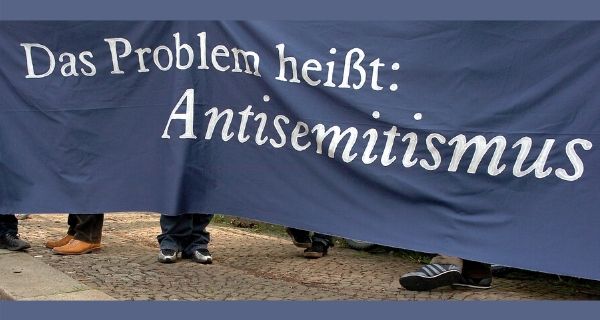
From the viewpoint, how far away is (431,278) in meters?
5.07

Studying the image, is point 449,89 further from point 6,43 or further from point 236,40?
point 6,43

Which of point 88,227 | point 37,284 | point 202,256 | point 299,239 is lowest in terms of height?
point 37,284

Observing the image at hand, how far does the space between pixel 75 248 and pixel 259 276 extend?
1639 mm

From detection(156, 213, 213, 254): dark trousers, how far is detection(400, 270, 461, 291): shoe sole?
1776 millimetres

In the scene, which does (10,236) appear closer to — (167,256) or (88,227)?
(88,227)

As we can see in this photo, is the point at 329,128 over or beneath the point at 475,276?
over

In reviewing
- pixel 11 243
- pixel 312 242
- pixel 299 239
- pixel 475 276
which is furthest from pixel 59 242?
pixel 475 276

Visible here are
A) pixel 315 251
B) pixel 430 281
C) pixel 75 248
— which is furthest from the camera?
pixel 315 251

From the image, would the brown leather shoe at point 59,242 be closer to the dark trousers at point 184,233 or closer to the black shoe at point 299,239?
the dark trousers at point 184,233

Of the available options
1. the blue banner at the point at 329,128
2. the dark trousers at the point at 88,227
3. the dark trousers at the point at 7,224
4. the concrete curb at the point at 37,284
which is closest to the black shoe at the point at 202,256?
the blue banner at the point at 329,128

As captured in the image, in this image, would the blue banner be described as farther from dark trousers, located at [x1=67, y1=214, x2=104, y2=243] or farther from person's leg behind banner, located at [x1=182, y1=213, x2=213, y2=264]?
person's leg behind banner, located at [x1=182, y1=213, x2=213, y2=264]

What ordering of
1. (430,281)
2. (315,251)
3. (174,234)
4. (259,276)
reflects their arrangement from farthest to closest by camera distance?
1. (315,251)
2. (174,234)
3. (259,276)
4. (430,281)

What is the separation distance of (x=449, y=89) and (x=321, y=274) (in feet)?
5.83

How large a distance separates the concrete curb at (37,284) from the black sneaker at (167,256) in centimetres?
76
